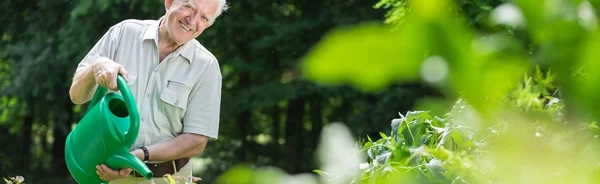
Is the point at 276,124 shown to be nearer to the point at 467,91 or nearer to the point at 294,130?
the point at 294,130

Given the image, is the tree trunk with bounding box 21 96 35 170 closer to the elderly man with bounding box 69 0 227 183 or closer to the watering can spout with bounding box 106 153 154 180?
the elderly man with bounding box 69 0 227 183

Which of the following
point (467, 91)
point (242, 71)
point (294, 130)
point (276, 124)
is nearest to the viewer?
point (467, 91)

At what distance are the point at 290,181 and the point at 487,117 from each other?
195 mm

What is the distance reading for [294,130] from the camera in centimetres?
1388

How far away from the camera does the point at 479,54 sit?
0.40 metres

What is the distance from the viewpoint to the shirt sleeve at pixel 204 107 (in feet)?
10.3

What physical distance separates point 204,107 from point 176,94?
0.15 metres

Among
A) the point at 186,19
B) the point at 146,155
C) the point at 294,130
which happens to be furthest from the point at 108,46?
the point at 294,130

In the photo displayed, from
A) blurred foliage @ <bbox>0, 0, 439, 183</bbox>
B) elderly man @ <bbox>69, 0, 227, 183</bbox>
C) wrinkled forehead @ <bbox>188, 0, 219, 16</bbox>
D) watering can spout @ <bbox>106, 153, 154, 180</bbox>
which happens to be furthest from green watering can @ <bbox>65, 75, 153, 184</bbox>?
blurred foliage @ <bbox>0, 0, 439, 183</bbox>

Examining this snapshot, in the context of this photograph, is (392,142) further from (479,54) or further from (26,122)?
(26,122)

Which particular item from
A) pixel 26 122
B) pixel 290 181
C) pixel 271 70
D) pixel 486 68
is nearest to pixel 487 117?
pixel 486 68

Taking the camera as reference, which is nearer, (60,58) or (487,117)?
(487,117)

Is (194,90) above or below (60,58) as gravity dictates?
above

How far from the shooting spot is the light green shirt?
3047 mm
